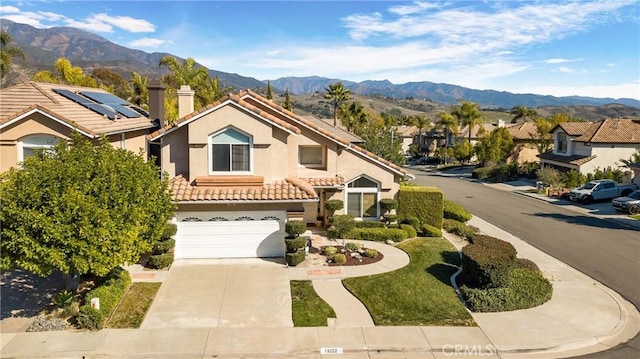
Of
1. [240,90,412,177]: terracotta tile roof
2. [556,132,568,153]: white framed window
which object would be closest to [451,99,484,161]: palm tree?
[556,132,568,153]: white framed window

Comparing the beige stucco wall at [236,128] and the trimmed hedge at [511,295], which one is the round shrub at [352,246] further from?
the trimmed hedge at [511,295]

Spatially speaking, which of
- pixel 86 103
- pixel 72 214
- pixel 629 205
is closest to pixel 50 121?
pixel 86 103

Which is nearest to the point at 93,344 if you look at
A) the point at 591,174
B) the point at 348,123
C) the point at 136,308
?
the point at 136,308

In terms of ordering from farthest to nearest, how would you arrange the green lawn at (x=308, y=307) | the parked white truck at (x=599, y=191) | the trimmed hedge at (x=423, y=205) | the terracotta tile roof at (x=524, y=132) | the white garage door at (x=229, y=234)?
the terracotta tile roof at (x=524, y=132)
the parked white truck at (x=599, y=191)
the trimmed hedge at (x=423, y=205)
the white garage door at (x=229, y=234)
the green lawn at (x=308, y=307)

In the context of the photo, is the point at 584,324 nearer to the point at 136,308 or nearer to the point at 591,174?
the point at 136,308

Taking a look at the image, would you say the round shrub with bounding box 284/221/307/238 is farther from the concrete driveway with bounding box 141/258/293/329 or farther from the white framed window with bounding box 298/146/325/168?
the white framed window with bounding box 298/146/325/168

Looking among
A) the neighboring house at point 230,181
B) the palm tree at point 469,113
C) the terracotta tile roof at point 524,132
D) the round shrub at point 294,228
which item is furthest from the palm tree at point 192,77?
the palm tree at point 469,113

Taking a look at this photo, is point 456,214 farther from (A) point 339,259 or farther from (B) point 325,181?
(A) point 339,259
